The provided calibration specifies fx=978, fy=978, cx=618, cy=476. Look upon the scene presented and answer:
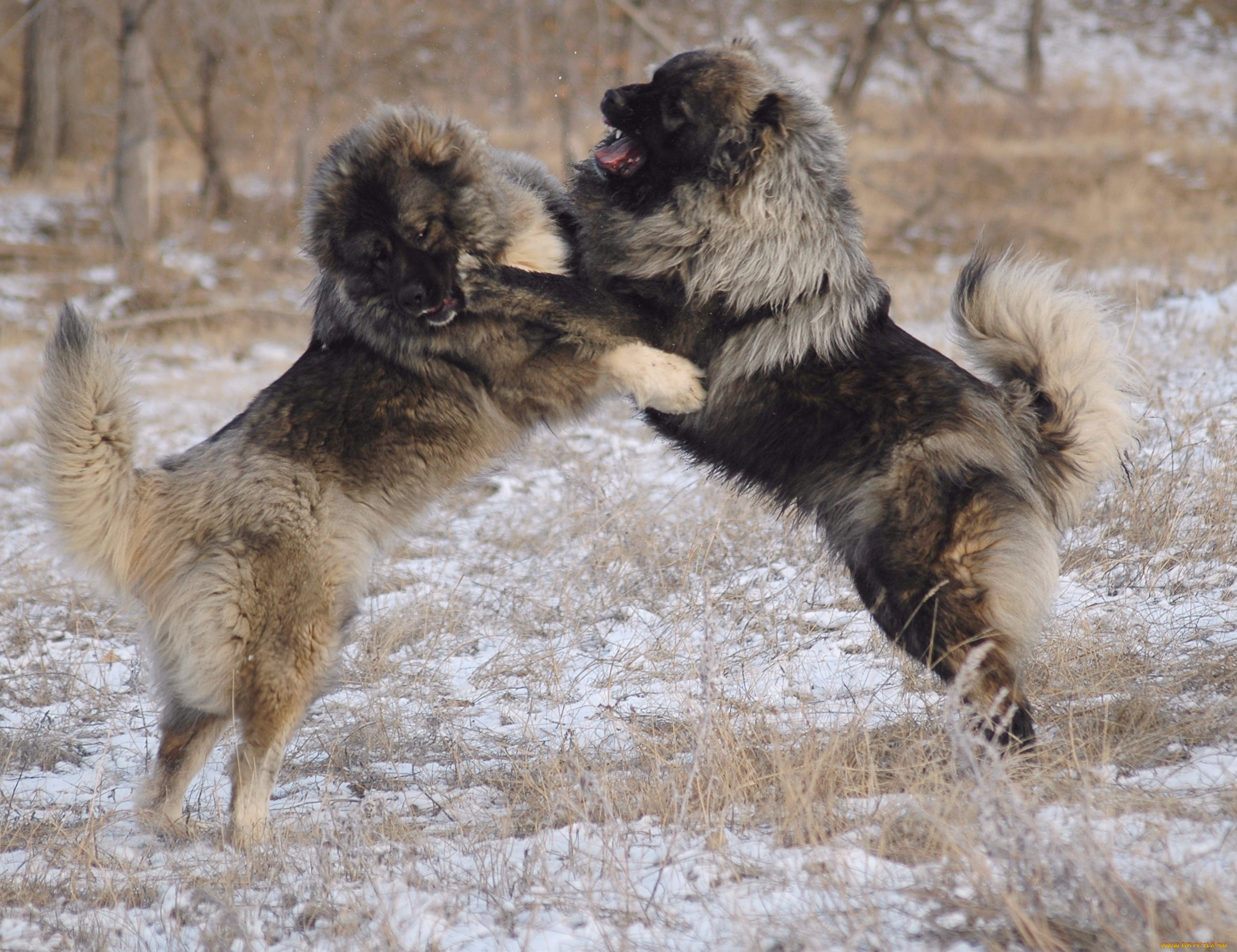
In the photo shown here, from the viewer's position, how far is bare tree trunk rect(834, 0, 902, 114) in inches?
844

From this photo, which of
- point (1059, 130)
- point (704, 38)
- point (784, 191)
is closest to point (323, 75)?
point (704, 38)

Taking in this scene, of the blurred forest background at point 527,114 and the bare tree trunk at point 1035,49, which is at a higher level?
the bare tree trunk at point 1035,49

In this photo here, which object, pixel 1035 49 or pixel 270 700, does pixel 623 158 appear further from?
pixel 1035 49

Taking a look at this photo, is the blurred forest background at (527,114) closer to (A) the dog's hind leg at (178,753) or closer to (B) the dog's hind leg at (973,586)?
(B) the dog's hind leg at (973,586)

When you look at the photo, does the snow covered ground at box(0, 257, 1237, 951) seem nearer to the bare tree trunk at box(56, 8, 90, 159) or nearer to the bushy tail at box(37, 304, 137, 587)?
the bushy tail at box(37, 304, 137, 587)

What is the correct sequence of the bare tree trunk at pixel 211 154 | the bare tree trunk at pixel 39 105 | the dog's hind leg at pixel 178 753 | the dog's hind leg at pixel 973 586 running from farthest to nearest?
1. the bare tree trunk at pixel 39 105
2. the bare tree trunk at pixel 211 154
3. the dog's hind leg at pixel 178 753
4. the dog's hind leg at pixel 973 586

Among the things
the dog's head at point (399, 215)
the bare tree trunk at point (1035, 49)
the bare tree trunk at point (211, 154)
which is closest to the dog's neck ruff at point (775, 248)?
the dog's head at point (399, 215)

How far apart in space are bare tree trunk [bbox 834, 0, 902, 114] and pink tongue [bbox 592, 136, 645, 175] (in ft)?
64.0

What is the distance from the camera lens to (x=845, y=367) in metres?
3.30


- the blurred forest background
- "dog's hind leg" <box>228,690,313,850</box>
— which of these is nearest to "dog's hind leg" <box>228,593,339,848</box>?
"dog's hind leg" <box>228,690,313,850</box>

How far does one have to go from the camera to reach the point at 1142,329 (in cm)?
789

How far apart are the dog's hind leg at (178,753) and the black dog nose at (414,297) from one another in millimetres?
1610

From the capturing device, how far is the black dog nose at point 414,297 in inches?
134

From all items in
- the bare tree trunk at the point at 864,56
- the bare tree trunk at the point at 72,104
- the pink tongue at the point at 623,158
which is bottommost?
the bare tree trunk at the point at 72,104
